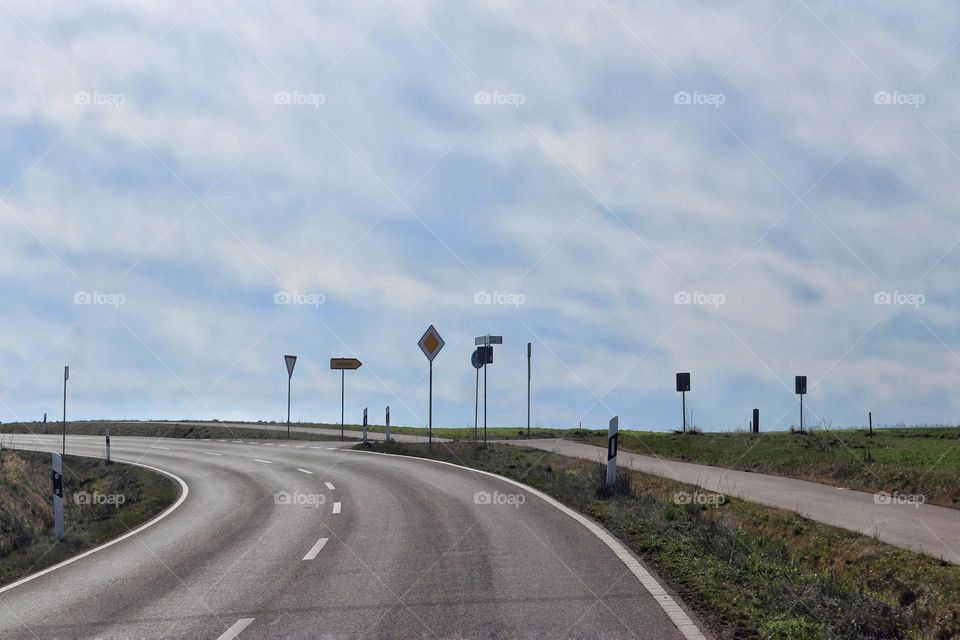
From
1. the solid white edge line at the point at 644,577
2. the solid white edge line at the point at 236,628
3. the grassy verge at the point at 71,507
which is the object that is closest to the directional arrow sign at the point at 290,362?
the grassy verge at the point at 71,507

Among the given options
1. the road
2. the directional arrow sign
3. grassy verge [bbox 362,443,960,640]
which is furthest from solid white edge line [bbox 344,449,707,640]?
the directional arrow sign

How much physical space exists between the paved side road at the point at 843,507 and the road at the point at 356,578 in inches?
178

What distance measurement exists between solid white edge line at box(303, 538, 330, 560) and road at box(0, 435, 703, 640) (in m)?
0.03

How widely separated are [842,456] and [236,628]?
19595 millimetres

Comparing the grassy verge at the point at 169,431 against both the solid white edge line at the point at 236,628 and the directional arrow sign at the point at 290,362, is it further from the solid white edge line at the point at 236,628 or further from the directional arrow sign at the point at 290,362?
the solid white edge line at the point at 236,628

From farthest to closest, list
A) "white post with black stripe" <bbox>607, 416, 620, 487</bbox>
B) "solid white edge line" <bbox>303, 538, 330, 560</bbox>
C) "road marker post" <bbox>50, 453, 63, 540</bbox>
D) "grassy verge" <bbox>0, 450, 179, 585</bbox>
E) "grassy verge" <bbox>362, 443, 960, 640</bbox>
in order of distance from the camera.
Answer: "white post with black stripe" <bbox>607, 416, 620, 487</bbox> < "road marker post" <bbox>50, 453, 63, 540</bbox> < "grassy verge" <bbox>0, 450, 179, 585</bbox> < "solid white edge line" <bbox>303, 538, 330, 560</bbox> < "grassy verge" <bbox>362, 443, 960, 640</bbox>

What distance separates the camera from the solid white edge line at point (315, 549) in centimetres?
1096

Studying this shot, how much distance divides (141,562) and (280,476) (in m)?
11.7

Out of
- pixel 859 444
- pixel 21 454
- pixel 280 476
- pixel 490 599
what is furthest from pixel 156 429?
pixel 490 599

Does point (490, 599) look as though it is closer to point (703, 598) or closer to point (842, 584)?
point (703, 598)

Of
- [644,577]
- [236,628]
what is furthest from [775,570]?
[236,628]

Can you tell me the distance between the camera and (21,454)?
111 ft

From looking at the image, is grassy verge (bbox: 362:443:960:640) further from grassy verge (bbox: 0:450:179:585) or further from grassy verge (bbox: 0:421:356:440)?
grassy verge (bbox: 0:421:356:440)

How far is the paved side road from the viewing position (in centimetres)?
1276
